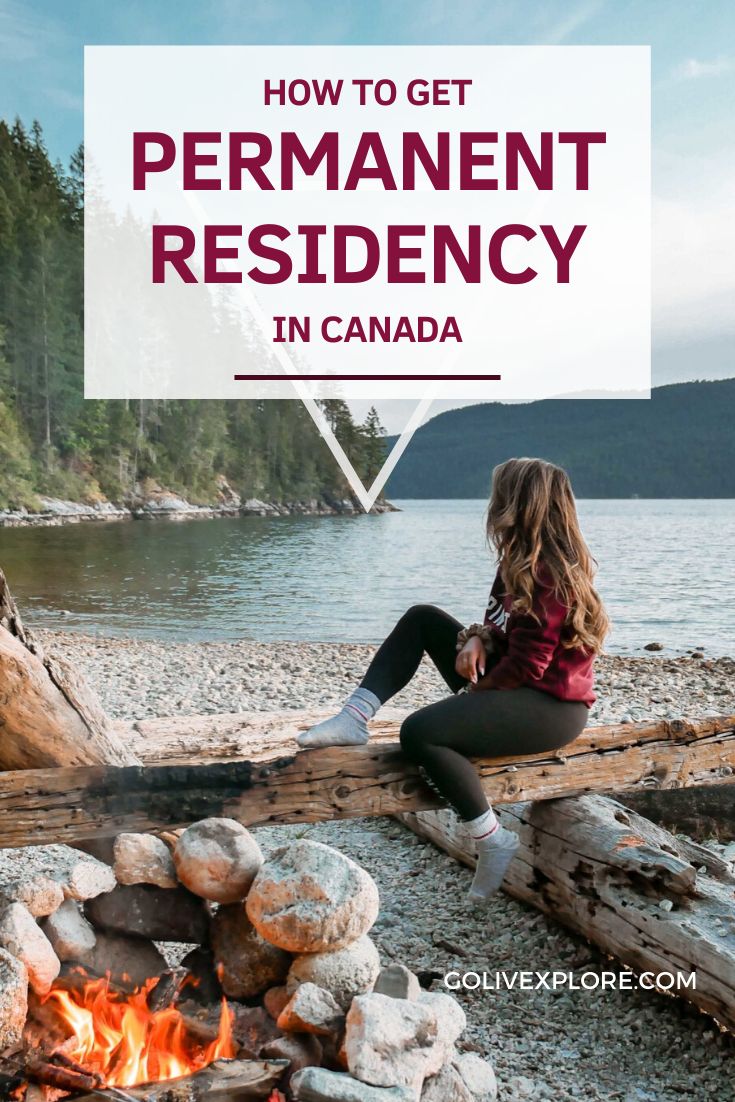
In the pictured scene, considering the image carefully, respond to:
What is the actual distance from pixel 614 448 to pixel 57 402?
96431mm

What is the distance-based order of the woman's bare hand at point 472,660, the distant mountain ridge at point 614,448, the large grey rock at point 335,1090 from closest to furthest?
the large grey rock at point 335,1090 → the woman's bare hand at point 472,660 → the distant mountain ridge at point 614,448

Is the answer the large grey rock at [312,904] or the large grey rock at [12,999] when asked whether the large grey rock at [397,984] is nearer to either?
the large grey rock at [312,904]

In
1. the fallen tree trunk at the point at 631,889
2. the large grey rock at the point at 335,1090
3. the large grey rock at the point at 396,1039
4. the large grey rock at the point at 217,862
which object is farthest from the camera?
the fallen tree trunk at the point at 631,889

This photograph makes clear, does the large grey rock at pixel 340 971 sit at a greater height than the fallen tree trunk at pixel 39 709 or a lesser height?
lesser

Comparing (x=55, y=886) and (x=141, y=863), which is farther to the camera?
(x=141, y=863)

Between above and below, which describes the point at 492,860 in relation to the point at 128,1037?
above

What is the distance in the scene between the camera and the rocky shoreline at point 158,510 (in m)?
47.8

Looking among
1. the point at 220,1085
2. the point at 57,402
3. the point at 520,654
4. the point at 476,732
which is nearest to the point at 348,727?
the point at 476,732

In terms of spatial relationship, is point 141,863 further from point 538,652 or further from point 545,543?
point 545,543

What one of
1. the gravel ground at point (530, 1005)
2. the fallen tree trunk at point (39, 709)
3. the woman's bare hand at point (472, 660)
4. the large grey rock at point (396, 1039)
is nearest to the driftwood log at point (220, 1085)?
the large grey rock at point (396, 1039)

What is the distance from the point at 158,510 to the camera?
59.9 metres

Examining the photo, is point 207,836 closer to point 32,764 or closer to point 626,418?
point 32,764

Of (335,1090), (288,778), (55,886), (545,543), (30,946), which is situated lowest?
(335,1090)

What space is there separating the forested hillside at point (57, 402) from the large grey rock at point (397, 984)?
47.1 m
